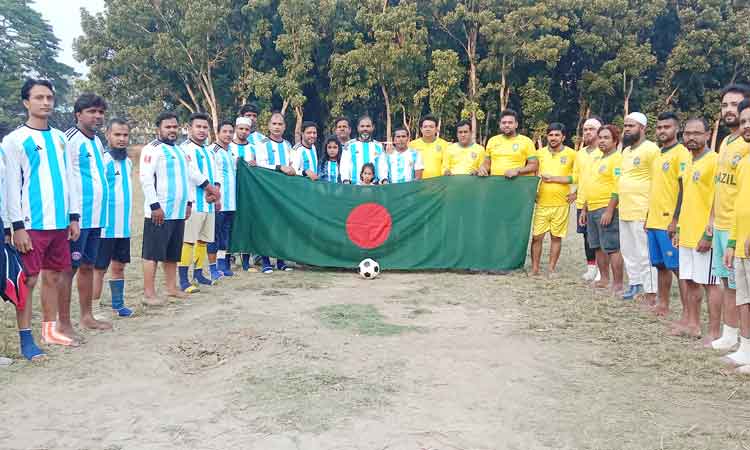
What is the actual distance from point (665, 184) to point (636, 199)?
685mm

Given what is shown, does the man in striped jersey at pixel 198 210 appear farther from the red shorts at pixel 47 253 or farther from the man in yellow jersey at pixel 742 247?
the man in yellow jersey at pixel 742 247

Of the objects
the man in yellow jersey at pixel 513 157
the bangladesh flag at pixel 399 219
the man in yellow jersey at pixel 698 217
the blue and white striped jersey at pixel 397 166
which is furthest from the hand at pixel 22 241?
the man in yellow jersey at pixel 513 157

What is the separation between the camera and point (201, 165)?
6363mm

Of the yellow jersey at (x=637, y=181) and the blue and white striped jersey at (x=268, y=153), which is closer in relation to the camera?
the yellow jersey at (x=637, y=181)

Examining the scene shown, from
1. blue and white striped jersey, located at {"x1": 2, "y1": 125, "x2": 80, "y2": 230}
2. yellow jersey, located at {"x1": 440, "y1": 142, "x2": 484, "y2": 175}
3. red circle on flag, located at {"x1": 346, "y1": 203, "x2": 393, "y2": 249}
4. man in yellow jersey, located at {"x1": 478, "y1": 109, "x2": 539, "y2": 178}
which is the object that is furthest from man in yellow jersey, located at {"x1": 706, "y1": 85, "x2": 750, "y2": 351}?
blue and white striped jersey, located at {"x1": 2, "y1": 125, "x2": 80, "y2": 230}

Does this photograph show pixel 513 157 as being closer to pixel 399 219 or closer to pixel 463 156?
pixel 463 156

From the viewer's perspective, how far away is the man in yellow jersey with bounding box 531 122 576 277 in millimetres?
7117

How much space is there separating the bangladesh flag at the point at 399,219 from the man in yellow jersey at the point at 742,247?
3433 millimetres

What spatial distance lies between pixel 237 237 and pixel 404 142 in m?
2.46

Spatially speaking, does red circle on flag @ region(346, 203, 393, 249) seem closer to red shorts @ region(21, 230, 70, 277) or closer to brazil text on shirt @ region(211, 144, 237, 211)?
brazil text on shirt @ region(211, 144, 237, 211)

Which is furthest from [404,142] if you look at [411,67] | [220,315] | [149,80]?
[149,80]

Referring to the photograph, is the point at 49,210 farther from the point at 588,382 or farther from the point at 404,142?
the point at 404,142

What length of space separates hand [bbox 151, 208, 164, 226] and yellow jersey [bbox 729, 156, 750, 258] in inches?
182

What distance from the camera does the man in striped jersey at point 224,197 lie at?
6891 mm
